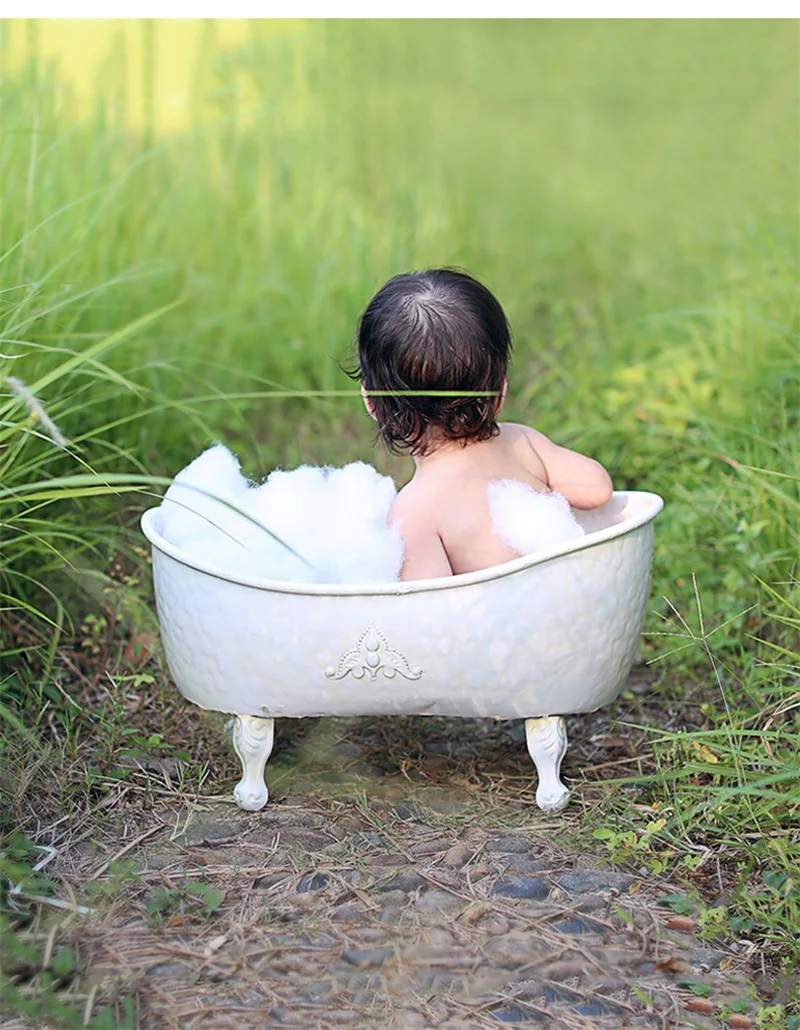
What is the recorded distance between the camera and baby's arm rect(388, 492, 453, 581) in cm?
207

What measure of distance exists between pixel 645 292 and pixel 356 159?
45.8 inches

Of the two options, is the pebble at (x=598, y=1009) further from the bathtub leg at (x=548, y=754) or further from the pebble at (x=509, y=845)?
the bathtub leg at (x=548, y=754)

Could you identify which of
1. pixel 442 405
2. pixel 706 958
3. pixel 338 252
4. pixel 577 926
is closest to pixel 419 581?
pixel 442 405

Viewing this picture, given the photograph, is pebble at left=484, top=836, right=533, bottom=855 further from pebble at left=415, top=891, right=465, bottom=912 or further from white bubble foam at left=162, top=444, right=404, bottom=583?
white bubble foam at left=162, top=444, right=404, bottom=583

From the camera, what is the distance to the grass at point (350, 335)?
85.3 inches

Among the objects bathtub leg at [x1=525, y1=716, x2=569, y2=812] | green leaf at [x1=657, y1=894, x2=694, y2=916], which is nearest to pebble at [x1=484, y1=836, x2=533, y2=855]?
bathtub leg at [x1=525, y1=716, x2=569, y2=812]

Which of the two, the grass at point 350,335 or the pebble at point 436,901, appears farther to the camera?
the grass at point 350,335

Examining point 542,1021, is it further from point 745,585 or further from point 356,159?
point 356,159

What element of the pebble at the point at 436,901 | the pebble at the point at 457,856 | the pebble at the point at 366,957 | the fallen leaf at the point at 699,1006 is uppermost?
the fallen leaf at the point at 699,1006

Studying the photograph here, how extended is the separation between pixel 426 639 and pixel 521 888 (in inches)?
16.1

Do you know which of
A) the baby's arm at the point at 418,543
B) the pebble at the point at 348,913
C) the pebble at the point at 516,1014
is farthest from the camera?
the baby's arm at the point at 418,543

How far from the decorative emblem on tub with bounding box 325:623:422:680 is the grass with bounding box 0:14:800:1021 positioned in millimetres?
388

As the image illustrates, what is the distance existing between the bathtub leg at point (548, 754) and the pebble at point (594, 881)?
19 cm

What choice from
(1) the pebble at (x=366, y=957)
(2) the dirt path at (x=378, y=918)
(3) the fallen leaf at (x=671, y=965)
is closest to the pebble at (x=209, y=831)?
(2) the dirt path at (x=378, y=918)
